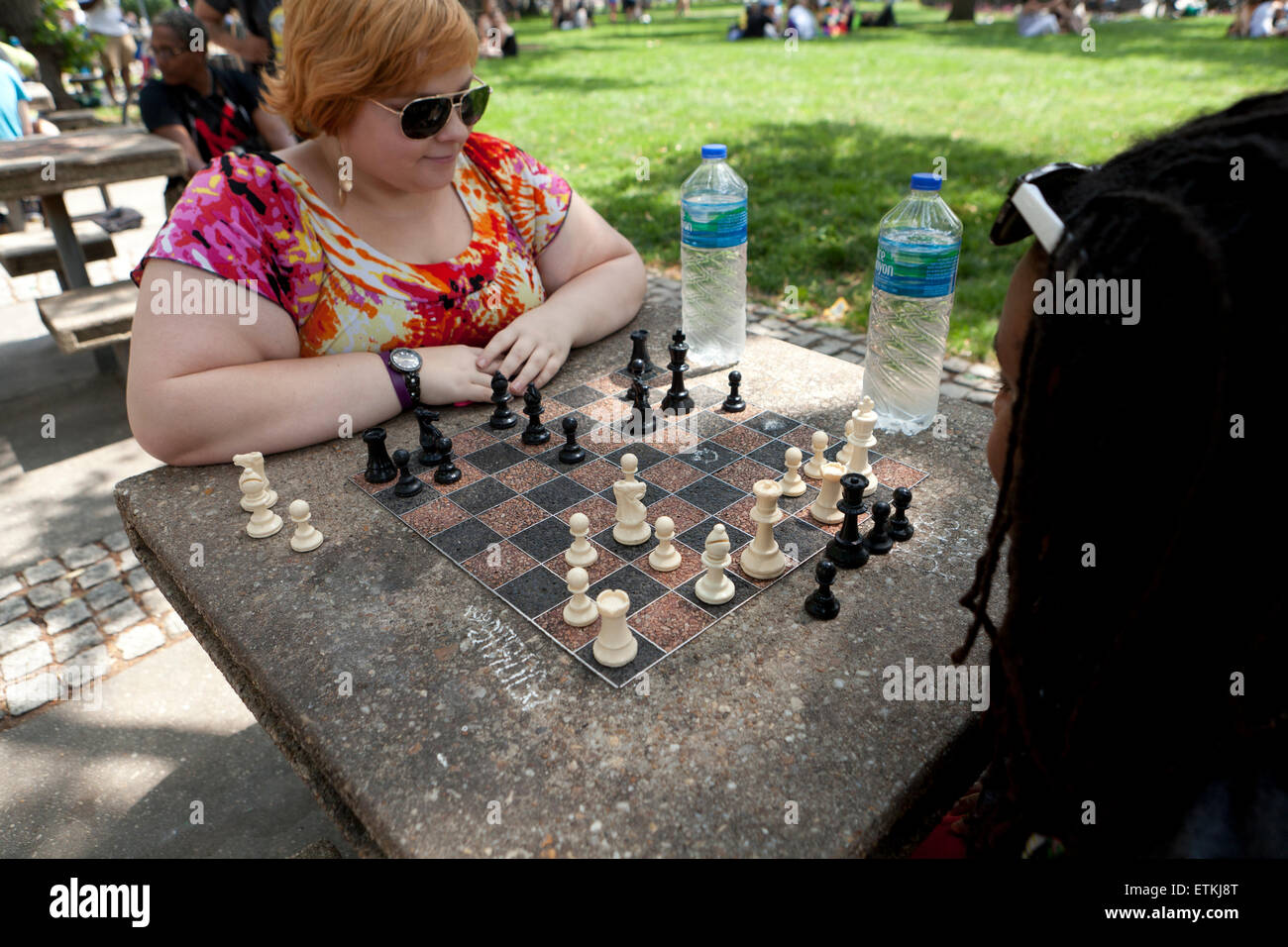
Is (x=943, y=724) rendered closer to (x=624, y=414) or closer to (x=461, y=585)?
(x=461, y=585)

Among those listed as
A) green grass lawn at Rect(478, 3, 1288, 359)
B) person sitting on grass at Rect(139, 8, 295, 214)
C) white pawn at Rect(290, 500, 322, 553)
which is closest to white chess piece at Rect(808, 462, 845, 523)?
white pawn at Rect(290, 500, 322, 553)

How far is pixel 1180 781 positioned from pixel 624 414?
163 centimetres

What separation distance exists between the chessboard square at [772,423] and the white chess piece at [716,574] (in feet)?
2.24

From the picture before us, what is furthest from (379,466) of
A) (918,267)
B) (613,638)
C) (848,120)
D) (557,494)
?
(848,120)

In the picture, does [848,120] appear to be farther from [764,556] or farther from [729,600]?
[729,600]

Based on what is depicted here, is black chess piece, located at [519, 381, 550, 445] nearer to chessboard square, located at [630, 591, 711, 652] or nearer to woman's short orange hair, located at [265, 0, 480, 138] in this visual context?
chessboard square, located at [630, 591, 711, 652]

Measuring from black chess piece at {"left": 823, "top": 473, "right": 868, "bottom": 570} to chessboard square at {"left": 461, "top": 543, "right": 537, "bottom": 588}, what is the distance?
0.67 m

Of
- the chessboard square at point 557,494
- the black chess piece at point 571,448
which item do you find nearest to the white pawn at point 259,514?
the chessboard square at point 557,494

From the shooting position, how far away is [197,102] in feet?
16.8

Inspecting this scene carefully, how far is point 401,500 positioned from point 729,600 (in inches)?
34.6

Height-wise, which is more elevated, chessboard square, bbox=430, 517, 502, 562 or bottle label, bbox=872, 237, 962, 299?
bottle label, bbox=872, 237, 962, 299

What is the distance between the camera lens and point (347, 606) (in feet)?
5.48

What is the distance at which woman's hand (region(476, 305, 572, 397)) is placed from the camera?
2482 mm
